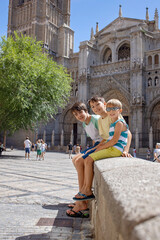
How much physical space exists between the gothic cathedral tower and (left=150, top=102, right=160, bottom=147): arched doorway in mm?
14102

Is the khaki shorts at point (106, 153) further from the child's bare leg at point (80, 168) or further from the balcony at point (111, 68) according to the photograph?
the balcony at point (111, 68)

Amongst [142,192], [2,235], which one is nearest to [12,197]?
[2,235]

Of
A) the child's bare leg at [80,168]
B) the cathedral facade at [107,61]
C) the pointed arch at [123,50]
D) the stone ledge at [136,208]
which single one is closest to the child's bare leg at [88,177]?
the child's bare leg at [80,168]

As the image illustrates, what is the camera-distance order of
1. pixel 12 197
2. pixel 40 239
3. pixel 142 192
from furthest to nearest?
pixel 12 197 → pixel 40 239 → pixel 142 192

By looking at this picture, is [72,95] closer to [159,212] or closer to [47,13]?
[47,13]

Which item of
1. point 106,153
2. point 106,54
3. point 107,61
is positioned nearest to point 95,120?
point 106,153

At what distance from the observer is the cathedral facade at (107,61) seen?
79.7 ft

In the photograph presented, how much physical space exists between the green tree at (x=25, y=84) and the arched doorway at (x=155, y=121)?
12096mm

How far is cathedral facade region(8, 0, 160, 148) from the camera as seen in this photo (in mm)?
24297

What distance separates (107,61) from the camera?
31656mm

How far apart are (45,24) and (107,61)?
33.8 ft

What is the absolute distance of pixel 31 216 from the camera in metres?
2.88

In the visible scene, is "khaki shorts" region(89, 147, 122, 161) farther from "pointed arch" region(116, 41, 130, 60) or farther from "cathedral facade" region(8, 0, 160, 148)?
"pointed arch" region(116, 41, 130, 60)

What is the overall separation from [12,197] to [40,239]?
1.78m
